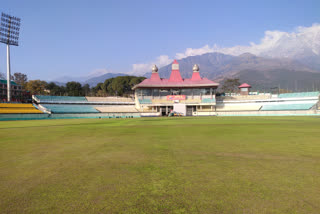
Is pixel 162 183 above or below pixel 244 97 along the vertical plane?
below

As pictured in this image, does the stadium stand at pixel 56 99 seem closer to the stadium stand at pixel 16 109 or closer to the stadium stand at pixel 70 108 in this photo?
the stadium stand at pixel 70 108

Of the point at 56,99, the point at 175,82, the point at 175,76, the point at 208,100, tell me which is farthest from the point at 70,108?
the point at 208,100

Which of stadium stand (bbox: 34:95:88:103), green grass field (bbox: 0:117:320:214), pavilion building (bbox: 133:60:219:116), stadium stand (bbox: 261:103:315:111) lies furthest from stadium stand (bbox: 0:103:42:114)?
stadium stand (bbox: 261:103:315:111)

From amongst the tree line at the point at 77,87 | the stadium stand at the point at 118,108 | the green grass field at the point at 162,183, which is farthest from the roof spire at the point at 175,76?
the green grass field at the point at 162,183

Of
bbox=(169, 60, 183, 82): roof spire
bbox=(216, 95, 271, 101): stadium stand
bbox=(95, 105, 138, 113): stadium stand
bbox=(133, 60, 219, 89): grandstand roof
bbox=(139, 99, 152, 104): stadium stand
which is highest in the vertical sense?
bbox=(169, 60, 183, 82): roof spire

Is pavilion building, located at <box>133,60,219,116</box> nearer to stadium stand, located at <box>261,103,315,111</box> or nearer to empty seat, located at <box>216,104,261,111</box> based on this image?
empty seat, located at <box>216,104,261,111</box>

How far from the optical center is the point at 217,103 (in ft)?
221

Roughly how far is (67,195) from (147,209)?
5.85ft

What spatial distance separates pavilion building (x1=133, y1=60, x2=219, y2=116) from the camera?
6209 centimetres

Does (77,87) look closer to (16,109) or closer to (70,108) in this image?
(70,108)

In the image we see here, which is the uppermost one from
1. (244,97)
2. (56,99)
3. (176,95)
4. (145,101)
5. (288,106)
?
(176,95)

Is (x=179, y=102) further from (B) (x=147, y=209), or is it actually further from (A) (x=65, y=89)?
(A) (x=65, y=89)

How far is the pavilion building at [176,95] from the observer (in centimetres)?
6209

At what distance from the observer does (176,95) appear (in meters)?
64.7
